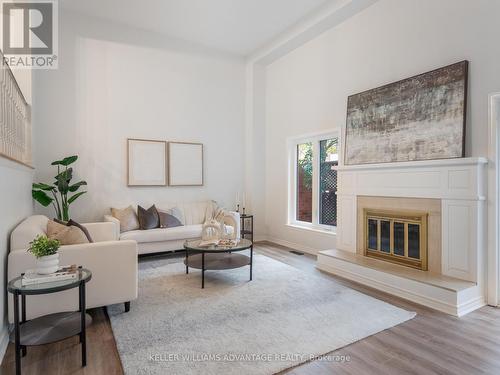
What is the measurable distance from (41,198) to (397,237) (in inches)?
192

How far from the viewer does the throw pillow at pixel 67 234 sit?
107 inches

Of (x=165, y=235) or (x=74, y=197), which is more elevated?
(x=74, y=197)

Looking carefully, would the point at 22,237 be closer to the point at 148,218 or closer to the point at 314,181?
the point at 148,218

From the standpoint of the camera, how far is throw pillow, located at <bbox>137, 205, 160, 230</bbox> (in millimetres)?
4910

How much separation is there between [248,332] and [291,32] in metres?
4.85

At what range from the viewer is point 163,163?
18.5 feet

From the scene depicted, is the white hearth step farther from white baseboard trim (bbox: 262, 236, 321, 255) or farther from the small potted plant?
the small potted plant

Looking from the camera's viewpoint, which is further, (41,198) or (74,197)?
(74,197)

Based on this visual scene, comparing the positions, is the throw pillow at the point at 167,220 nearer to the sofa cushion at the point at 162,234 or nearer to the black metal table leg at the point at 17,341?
the sofa cushion at the point at 162,234

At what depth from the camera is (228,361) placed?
6.77 ft

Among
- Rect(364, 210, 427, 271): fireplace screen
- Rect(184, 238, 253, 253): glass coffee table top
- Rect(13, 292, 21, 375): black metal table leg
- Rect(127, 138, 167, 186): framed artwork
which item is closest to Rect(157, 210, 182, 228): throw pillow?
Rect(127, 138, 167, 186): framed artwork

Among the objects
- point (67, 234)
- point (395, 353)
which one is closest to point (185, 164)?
point (67, 234)

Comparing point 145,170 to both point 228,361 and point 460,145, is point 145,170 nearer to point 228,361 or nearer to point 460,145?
point 228,361

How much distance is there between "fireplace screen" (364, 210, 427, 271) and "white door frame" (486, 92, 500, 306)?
60 cm
